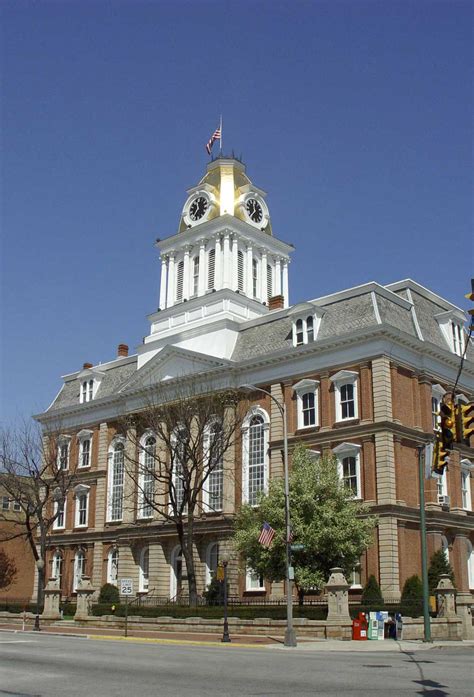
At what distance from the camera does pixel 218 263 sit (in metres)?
66.3

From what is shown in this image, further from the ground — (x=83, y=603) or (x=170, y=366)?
(x=170, y=366)

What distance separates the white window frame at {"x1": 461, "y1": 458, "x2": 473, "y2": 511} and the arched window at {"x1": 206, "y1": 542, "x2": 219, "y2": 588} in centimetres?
1609

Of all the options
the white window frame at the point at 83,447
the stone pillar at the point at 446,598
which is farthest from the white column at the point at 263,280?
the stone pillar at the point at 446,598

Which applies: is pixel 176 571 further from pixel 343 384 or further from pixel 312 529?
pixel 343 384

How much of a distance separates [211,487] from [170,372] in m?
9.36

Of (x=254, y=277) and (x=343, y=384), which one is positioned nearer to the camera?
(x=343, y=384)

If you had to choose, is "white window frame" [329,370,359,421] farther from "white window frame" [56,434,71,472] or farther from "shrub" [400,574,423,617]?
"white window frame" [56,434,71,472]

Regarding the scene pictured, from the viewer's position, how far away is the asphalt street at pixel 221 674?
49.8 feet

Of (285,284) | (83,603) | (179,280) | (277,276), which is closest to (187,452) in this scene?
(83,603)

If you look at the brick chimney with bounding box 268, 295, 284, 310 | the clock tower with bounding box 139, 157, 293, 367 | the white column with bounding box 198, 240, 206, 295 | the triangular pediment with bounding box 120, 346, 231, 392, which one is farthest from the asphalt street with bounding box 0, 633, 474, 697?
the white column with bounding box 198, 240, 206, 295

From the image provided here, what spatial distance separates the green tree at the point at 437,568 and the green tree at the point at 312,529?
12.8 ft

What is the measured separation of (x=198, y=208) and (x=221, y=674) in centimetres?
5532

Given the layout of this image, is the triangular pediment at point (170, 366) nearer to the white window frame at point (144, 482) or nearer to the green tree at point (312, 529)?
the white window frame at point (144, 482)

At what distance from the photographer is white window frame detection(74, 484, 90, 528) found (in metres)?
64.4
